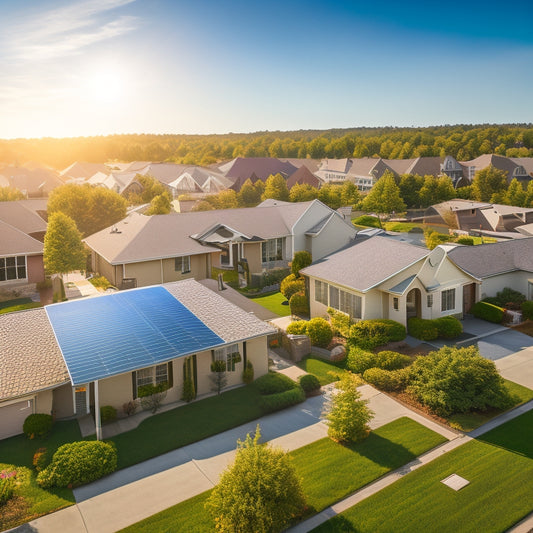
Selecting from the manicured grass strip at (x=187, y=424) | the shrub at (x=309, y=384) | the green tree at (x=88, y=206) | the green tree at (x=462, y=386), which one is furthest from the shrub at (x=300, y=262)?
the green tree at (x=88, y=206)

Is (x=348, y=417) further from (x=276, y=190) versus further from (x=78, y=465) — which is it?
(x=276, y=190)

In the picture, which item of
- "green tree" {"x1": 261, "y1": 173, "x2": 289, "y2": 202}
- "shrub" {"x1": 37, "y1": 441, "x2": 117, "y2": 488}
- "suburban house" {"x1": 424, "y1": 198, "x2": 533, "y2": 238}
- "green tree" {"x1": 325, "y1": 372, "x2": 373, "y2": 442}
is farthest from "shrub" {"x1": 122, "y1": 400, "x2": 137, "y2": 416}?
"green tree" {"x1": 261, "y1": 173, "x2": 289, "y2": 202}

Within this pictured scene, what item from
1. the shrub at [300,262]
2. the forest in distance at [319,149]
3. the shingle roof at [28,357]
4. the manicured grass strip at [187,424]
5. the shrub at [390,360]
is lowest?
the manicured grass strip at [187,424]

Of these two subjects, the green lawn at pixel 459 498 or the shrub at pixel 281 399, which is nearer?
the green lawn at pixel 459 498

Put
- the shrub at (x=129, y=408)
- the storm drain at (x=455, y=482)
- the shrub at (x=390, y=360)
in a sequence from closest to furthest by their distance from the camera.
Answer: the storm drain at (x=455, y=482) < the shrub at (x=129, y=408) < the shrub at (x=390, y=360)

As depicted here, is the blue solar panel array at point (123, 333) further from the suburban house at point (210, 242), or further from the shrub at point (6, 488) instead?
the suburban house at point (210, 242)

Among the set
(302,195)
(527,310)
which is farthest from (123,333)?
(302,195)
